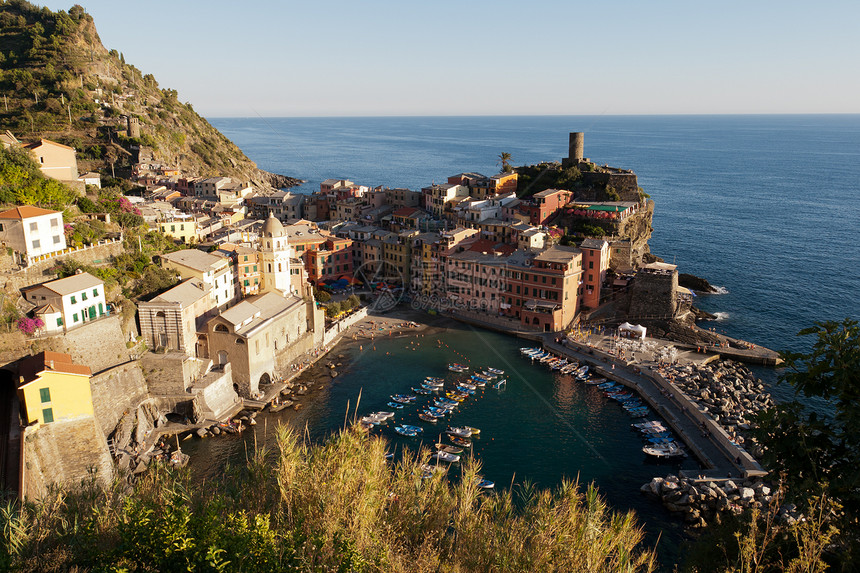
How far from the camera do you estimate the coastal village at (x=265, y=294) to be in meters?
29.5

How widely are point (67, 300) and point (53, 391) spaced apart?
7118mm

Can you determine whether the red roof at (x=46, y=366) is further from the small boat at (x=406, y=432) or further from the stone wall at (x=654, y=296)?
the stone wall at (x=654, y=296)

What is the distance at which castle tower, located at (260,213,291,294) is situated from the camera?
44719mm

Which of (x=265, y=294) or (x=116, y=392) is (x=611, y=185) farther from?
(x=116, y=392)

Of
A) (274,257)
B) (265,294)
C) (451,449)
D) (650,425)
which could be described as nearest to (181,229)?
(274,257)

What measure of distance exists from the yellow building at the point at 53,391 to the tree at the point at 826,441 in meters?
26.2

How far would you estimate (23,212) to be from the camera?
3294cm

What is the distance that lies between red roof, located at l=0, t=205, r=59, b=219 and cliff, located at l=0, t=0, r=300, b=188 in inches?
1813

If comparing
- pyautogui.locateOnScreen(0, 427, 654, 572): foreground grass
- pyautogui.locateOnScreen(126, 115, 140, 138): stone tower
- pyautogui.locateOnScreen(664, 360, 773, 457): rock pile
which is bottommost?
pyautogui.locateOnScreen(664, 360, 773, 457): rock pile

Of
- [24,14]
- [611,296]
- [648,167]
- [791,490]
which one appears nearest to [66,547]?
[791,490]

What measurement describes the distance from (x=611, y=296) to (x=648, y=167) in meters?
109

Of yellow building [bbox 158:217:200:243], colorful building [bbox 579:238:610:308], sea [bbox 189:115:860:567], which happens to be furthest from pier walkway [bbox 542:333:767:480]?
yellow building [bbox 158:217:200:243]

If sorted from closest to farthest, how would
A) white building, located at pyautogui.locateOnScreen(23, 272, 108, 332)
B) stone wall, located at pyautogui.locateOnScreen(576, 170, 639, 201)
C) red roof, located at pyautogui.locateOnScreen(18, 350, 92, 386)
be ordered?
1. red roof, located at pyautogui.locateOnScreen(18, 350, 92, 386)
2. white building, located at pyautogui.locateOnScreen(23, 272, 108, 332)
3. stone wall, located at pyautogui.locateOnScreen(576, 170, 639, 201)

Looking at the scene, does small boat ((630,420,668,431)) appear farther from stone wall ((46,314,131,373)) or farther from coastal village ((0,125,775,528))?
stone wall ((46,314,131,373))
